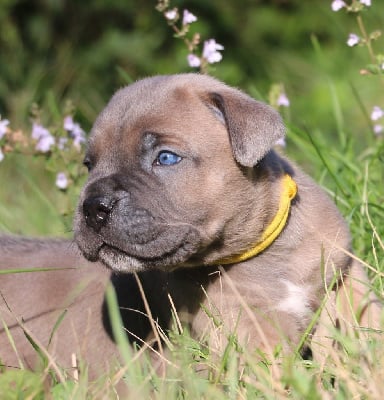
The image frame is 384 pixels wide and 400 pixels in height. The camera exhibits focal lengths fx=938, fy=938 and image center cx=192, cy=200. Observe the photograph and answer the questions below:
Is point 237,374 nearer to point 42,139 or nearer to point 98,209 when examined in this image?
point 98,209

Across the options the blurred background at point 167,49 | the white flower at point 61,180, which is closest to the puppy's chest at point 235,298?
the white flower at point 61,180

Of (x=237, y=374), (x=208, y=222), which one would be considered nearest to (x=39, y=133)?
(x=208, y=222)

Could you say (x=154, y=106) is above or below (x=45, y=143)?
above

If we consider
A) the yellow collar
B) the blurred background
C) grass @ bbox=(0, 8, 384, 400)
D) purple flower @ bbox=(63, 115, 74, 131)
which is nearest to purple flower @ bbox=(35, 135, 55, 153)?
purple flower @ bbox=(63, 115, 74, 131)

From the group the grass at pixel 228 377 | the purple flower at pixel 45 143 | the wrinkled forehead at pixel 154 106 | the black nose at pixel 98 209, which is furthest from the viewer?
the purple flower at pixel 45 143

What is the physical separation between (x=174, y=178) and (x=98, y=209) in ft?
1.35

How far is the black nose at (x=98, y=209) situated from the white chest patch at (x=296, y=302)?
39.5 inches

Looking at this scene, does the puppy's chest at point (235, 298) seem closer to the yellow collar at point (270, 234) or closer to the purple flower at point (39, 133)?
the yellow collar at point (270, 234)

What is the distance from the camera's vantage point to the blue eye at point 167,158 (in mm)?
4551

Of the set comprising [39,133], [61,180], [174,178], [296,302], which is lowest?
[296,302]

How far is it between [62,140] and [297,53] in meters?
7.23

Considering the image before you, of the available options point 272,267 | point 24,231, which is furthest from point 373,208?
point 24,231

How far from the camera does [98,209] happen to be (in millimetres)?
4391

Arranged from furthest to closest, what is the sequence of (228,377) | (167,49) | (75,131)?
(167,49) → (75,131) → (228,377)
